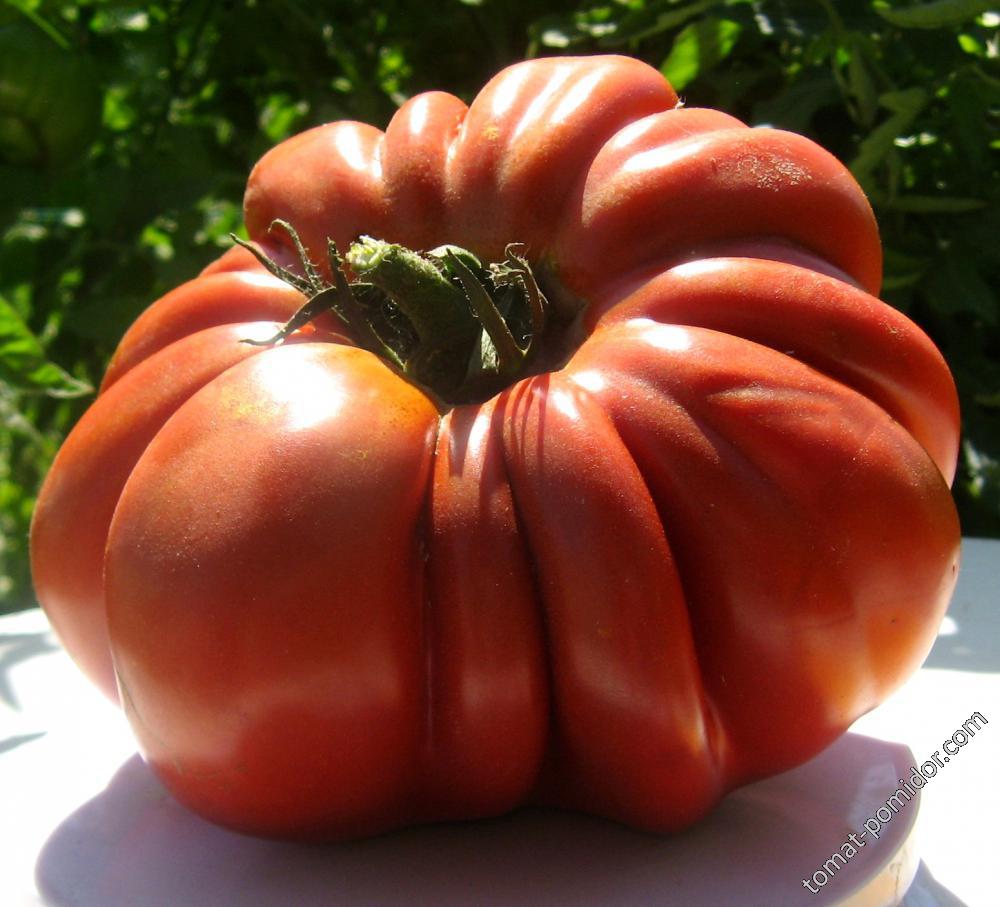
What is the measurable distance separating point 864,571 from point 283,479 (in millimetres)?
428

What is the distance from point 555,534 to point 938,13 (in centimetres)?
127

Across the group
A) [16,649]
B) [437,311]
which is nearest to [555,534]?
[437,311]

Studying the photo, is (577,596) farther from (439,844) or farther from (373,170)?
(373,170)

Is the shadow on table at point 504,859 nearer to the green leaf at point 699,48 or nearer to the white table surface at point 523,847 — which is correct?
the white table surface at point 523,847

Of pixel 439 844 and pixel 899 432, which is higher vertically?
pixel 899 432

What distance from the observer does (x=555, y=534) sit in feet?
2.95

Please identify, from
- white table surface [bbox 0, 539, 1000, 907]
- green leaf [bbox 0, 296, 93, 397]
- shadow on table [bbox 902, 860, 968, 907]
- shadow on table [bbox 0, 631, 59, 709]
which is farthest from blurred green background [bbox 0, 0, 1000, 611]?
shadow on table [bbox 902, 860, 968, 907]

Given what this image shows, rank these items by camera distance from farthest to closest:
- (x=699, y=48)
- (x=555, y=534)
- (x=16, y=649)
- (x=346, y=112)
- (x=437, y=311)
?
(x=346, y=112) → (x=699, y=48) → (x=16, y=649) → (x=437, y=311) → (x=555, y=534)

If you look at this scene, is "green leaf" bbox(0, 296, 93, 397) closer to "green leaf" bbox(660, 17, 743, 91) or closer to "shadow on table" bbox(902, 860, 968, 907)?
"green leaf" bbox(660, 17, 743, 91)

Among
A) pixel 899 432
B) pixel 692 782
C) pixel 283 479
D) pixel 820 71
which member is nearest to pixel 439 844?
pixel 692 782

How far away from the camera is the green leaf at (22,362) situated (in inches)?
71.0

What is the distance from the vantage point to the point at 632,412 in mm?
929

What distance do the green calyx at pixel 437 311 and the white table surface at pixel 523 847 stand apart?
0.36m

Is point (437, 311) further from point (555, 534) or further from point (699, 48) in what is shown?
point (699, 48)
